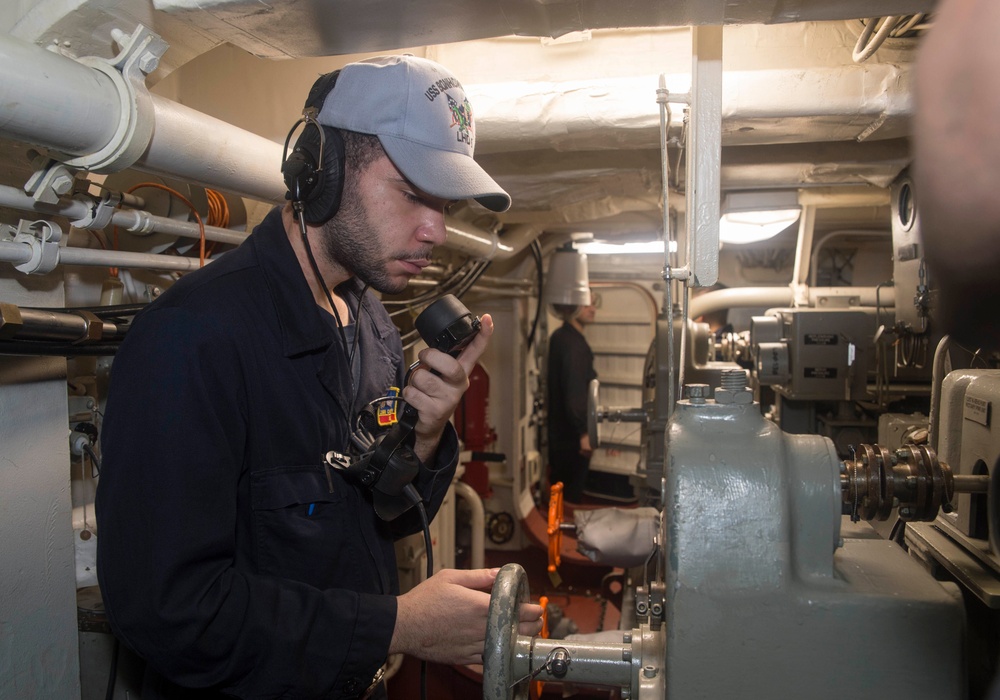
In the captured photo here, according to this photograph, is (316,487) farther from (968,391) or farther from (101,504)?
(968,391)

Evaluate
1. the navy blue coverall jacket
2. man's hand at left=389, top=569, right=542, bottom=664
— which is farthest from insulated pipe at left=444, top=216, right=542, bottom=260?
man's hand at left=389, top=569, right=542, bottom=664

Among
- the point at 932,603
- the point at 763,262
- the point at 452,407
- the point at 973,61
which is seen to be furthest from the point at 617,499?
the point at 973,61

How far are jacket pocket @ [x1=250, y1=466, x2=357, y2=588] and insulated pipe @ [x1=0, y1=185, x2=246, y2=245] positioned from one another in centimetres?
67

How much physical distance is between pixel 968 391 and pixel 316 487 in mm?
1301

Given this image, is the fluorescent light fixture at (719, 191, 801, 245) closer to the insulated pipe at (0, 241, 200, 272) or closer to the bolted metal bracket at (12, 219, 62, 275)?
the insulated pipe at (0, 241, 200, 272)

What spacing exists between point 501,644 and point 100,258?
3.98 ft

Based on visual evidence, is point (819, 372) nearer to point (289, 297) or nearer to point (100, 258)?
point (289, 297)

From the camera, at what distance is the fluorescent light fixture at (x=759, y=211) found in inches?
124

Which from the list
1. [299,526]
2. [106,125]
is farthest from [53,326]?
[299,526]

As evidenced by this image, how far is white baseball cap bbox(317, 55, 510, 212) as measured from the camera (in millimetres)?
1232

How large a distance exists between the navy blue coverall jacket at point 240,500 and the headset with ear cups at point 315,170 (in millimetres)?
90

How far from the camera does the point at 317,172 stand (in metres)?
1.24

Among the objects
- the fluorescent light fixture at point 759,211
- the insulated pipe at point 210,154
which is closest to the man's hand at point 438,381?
the insulated pipe at point 210,154

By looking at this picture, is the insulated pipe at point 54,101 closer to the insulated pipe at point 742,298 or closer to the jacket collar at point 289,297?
the jacket collar at point 289,297
